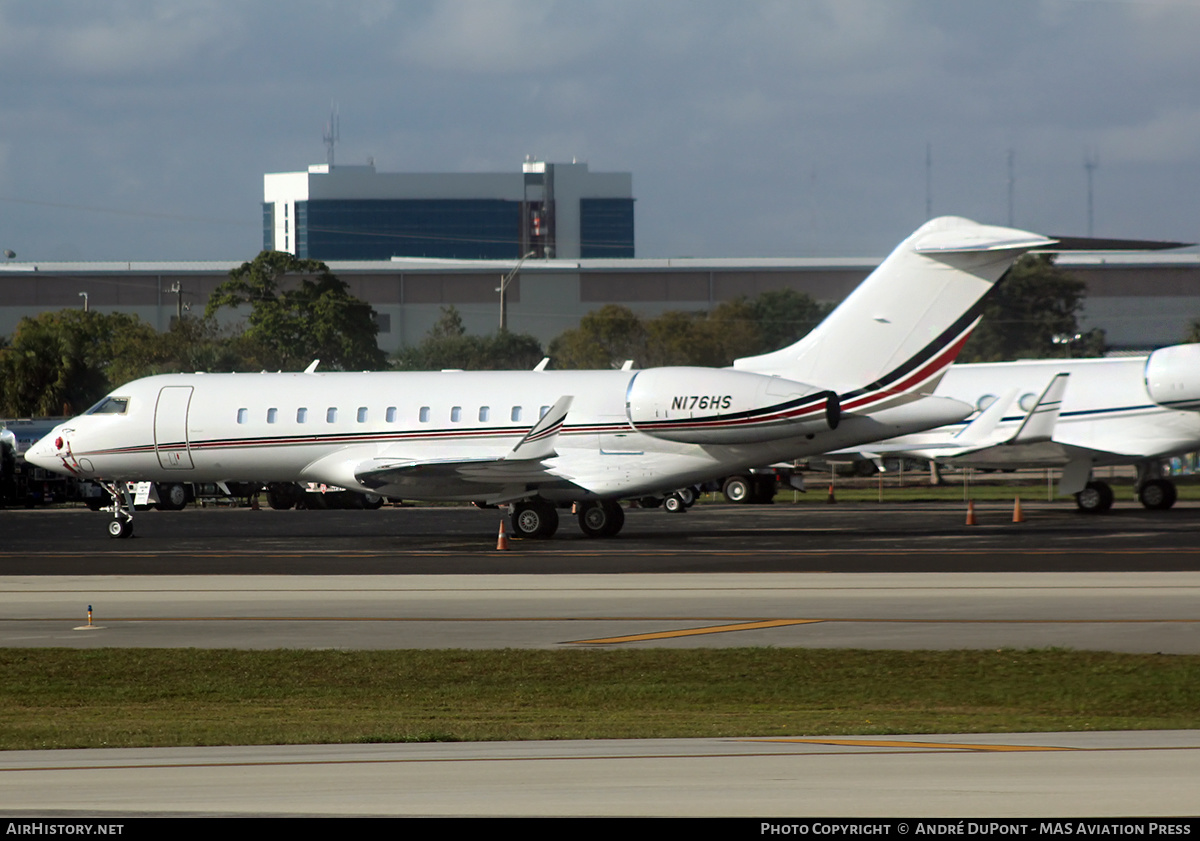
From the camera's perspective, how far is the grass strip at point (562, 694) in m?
10.3

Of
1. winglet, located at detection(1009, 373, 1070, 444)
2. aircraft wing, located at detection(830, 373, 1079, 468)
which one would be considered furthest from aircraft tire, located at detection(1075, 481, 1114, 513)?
winglet, located at detection(1009, 373, 1070, 444)

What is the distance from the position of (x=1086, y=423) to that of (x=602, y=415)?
1464cm

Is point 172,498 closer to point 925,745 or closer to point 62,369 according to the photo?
point 62,369

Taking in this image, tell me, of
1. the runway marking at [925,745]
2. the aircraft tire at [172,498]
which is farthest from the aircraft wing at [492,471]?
the aircraft tire at [172,498]

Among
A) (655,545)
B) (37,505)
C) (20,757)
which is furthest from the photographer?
(37,505)

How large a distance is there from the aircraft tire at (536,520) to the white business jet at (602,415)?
0.10 ft

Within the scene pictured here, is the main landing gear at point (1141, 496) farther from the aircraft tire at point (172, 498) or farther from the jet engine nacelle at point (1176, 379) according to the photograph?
the aircraft tire at point (172, 498)

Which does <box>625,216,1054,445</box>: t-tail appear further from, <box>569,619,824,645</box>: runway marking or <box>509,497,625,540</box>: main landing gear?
<box>569,619,824,645</box>: runway marking

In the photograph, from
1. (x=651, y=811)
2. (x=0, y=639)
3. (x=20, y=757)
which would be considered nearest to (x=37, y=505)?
(x=0, y=639)

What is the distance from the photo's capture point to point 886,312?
2816cm

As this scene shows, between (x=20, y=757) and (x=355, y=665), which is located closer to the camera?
(x=20, y=757)

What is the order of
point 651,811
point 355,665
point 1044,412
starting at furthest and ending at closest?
1. point 1044,412
2. point 355,665
3. point 651,811
